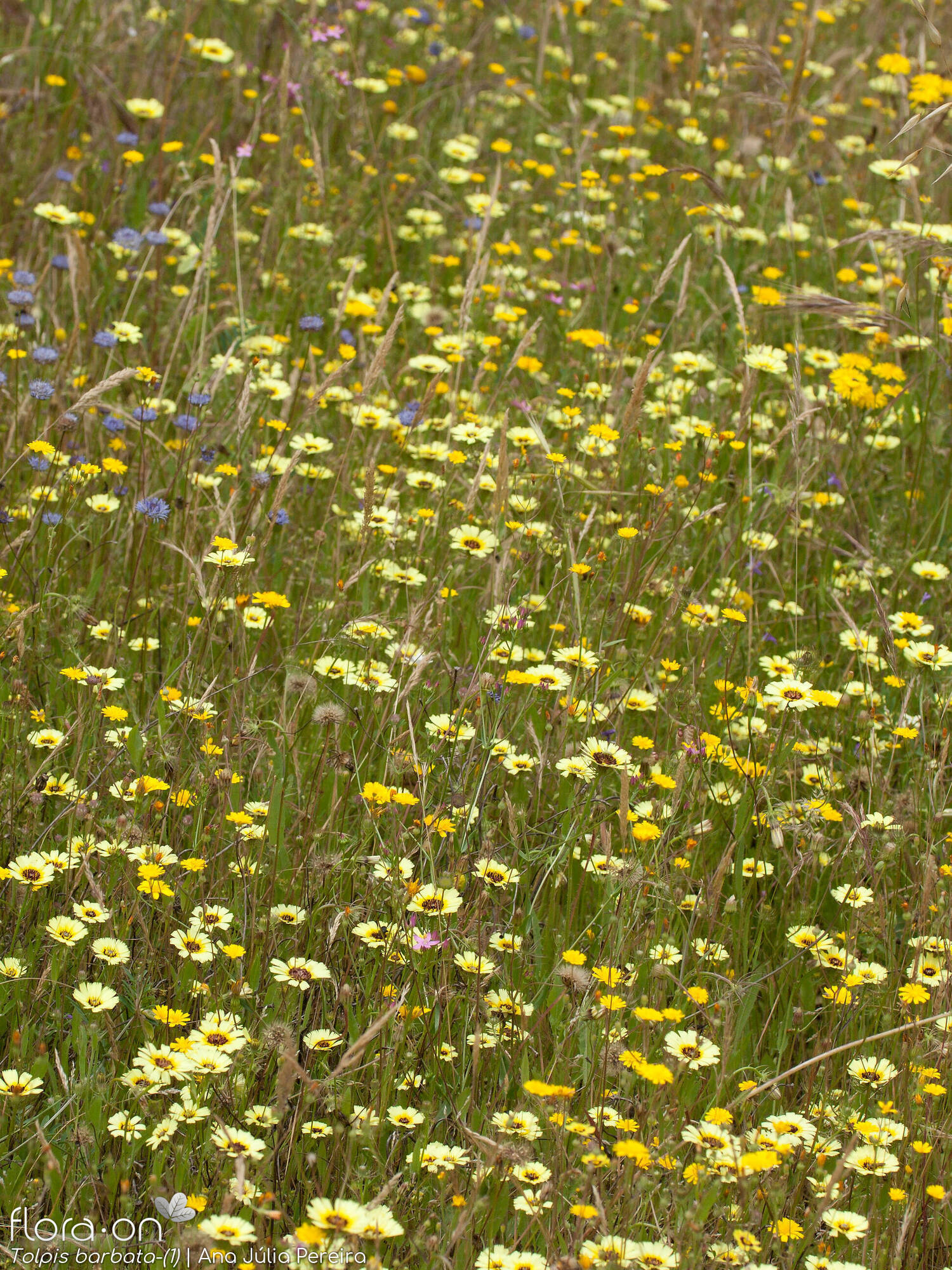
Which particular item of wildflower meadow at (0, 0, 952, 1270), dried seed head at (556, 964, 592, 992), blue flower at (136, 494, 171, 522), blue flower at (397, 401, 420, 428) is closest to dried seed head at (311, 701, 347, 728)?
wildflower meadow at (0, 0, 952, 1270)

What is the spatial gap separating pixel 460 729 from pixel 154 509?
0.83 m

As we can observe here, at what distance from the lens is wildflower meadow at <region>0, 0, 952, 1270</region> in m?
1.64

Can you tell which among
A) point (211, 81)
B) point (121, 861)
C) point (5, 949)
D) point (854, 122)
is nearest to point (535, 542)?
point (121, 861)

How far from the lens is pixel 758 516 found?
10.3ft

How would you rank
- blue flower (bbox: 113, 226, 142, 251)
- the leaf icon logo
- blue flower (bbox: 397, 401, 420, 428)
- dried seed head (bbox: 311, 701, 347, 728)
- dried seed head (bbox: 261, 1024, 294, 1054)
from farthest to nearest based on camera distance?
blue flower (bbox: 113, 226, 142, 251), blue flower (bbox: 397, 401, 420, 428), dried seed head (bbox: 311, 701, 347, 728), dried seed head (bbox: 261, 1024, 294, 1054), the leaf icon logo

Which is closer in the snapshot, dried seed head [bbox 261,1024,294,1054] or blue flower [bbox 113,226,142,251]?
dried seed head [bbox 261,1024,294,1054]

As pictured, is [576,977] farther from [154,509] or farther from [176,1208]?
[154,509]

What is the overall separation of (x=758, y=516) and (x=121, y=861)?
178cm

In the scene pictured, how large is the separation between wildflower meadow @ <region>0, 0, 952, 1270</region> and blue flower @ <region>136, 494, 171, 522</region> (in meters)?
0.03

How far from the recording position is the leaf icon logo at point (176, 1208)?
1.41 metres

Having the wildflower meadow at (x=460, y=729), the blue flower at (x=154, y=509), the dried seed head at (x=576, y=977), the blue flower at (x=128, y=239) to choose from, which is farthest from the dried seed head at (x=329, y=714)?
the blue flower at (x=128, y=239)

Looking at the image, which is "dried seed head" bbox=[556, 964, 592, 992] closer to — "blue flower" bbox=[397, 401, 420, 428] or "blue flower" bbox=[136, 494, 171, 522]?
"blue flower" bbox=[136, 494, 171, 522]

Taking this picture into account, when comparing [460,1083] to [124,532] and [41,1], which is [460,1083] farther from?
[41,1]

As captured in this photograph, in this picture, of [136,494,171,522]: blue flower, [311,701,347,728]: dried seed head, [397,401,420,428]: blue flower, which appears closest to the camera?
[311,701,347,728]: dried seed head
